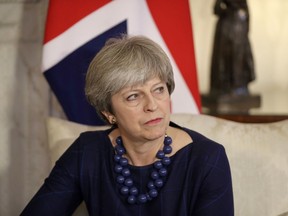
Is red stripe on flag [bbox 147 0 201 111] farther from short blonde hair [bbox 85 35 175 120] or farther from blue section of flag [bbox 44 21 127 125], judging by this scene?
short blonde hair [bbox 85 35 175 120]

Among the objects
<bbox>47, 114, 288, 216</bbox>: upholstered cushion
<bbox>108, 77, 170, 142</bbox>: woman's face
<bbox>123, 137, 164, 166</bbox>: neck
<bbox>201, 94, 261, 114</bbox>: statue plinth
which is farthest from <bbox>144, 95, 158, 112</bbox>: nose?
<bbox>201, 94, 261, 114</bbox>: statue plinth

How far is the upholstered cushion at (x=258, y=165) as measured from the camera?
1.62 meters

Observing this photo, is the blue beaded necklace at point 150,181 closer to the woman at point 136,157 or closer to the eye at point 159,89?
the woman at point 136,157

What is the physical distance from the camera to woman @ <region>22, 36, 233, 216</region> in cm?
138

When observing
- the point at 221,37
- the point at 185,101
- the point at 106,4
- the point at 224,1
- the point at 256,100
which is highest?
the point at 106,4

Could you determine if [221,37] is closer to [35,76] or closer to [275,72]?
[275,72]

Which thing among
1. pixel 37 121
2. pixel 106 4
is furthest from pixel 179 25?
pixel 37 121

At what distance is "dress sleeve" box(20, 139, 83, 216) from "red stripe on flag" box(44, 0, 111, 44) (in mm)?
663

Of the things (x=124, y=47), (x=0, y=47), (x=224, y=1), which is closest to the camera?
(x=124, y=47)

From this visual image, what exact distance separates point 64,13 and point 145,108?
888 mm

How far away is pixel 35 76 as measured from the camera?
95.0 inches

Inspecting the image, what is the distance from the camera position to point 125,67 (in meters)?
1.36

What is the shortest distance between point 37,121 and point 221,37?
115 cm

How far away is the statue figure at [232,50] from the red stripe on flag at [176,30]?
647 millimetres
